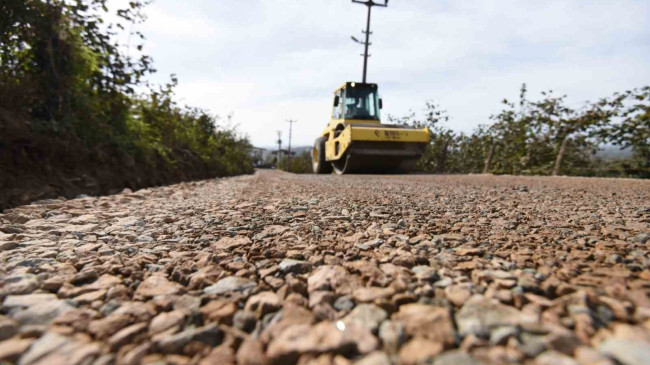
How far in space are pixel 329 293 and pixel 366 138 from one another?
737 cm

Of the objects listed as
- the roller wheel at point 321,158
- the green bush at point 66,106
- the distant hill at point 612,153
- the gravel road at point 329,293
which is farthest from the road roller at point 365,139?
the gravel road at point 329,293

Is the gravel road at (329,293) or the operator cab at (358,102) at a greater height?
the operator cab at (358,102)

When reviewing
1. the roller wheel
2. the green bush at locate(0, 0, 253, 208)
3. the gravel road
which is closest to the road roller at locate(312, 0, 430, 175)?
the roller wheel

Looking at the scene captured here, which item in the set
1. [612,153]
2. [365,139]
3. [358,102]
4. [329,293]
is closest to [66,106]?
[329,293]

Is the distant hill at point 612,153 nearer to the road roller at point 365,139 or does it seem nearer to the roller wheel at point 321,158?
the road roller at point 365,139

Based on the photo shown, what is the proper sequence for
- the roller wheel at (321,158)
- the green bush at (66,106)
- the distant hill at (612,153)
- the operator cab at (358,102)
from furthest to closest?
1. the roller wheel at (321,158)
2. the operator cab at (358,102)
3. the distant hill at (612,153)
4. the green bush at (66,106)

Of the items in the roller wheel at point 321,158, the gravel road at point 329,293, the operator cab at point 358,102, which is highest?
the operator cab at point 358,102

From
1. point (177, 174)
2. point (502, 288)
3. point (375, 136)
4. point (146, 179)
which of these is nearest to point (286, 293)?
point (502, 288)

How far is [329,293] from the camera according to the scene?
92cm

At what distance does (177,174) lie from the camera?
607 cm

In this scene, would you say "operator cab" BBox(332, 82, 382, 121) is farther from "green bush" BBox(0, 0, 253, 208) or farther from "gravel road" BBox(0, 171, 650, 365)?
"gravel road" BBox(0, 171, 650, 365)

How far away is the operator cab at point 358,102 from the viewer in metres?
9.62

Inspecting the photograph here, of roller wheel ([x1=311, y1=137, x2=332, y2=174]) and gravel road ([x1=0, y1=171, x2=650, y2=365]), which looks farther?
roller wheel ([x1=311, y1=137, x2=332, y2=174])

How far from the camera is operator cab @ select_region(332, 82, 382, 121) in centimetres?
962
